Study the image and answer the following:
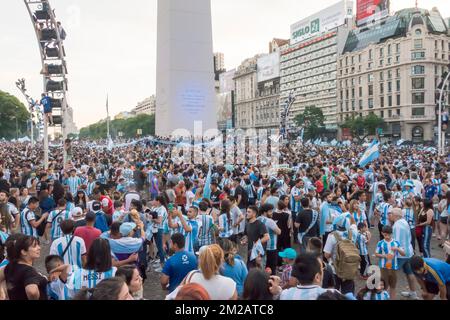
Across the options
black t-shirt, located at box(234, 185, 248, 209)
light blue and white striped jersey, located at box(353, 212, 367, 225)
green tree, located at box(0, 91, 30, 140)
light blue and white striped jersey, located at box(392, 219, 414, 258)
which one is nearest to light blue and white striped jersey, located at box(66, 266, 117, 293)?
light blue and white striped jersey, located at box(392, 219, 414, 258)

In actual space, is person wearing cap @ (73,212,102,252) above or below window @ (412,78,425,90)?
below

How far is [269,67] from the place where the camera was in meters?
105

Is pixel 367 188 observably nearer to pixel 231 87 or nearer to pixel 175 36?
pixel 175 36

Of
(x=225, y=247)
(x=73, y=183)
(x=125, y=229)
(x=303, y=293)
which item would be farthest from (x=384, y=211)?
(x=73, y=183)

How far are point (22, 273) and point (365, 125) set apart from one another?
68420 millimetres

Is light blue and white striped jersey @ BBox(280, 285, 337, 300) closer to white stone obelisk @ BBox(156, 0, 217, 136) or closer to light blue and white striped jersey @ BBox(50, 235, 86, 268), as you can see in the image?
light blue and white striped jersey @ BBox(50, 235, 86, 268)

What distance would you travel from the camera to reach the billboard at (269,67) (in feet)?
334

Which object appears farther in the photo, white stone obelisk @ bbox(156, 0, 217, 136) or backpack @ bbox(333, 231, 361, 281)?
white stone obelisk @ bbox(156, 0, 217, 136)

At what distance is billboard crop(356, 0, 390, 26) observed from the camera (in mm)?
76375

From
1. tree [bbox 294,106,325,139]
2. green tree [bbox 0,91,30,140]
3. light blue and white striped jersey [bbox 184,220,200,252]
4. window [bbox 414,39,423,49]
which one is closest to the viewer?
light blue and white striped jersey [bbox 184,220,200,252]

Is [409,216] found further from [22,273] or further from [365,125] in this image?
[365,125]

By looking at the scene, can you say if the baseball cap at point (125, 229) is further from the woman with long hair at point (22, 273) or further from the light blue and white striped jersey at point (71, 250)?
the woman with long hair at point (22, 273)

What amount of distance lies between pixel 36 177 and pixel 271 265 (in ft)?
32.9

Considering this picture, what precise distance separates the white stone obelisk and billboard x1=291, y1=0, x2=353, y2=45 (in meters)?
51.4
